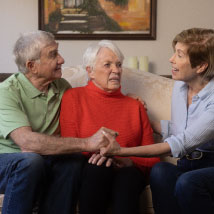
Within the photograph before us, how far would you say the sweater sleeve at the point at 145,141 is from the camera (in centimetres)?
208

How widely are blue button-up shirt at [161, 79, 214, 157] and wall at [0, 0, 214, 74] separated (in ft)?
5.77

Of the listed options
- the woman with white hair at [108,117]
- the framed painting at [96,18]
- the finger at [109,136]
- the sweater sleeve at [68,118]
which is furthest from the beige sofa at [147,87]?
the framed painting at [96,18]

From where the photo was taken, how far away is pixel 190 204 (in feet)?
5.59

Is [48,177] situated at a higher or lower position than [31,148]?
lower

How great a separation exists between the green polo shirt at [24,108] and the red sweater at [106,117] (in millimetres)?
60

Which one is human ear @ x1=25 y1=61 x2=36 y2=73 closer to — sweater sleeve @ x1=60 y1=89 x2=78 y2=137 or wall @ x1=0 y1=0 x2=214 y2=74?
sweater sleeve @ x1=60 y1=89 x2=78 y2=137

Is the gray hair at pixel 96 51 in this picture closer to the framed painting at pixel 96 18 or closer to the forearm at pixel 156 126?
the forearm at pixel 156 126

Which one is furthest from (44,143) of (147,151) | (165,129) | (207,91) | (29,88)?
(207,91)

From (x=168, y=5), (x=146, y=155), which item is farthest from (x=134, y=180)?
(x=168, y=5)

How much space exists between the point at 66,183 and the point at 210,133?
2.36 ft

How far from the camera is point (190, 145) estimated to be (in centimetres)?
181

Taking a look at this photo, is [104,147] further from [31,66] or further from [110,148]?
Answer: [31,66]

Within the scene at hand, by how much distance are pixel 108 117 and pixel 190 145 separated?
21.0 inches

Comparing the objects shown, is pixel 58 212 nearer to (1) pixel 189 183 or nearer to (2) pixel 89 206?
(2) pixel 89 206
